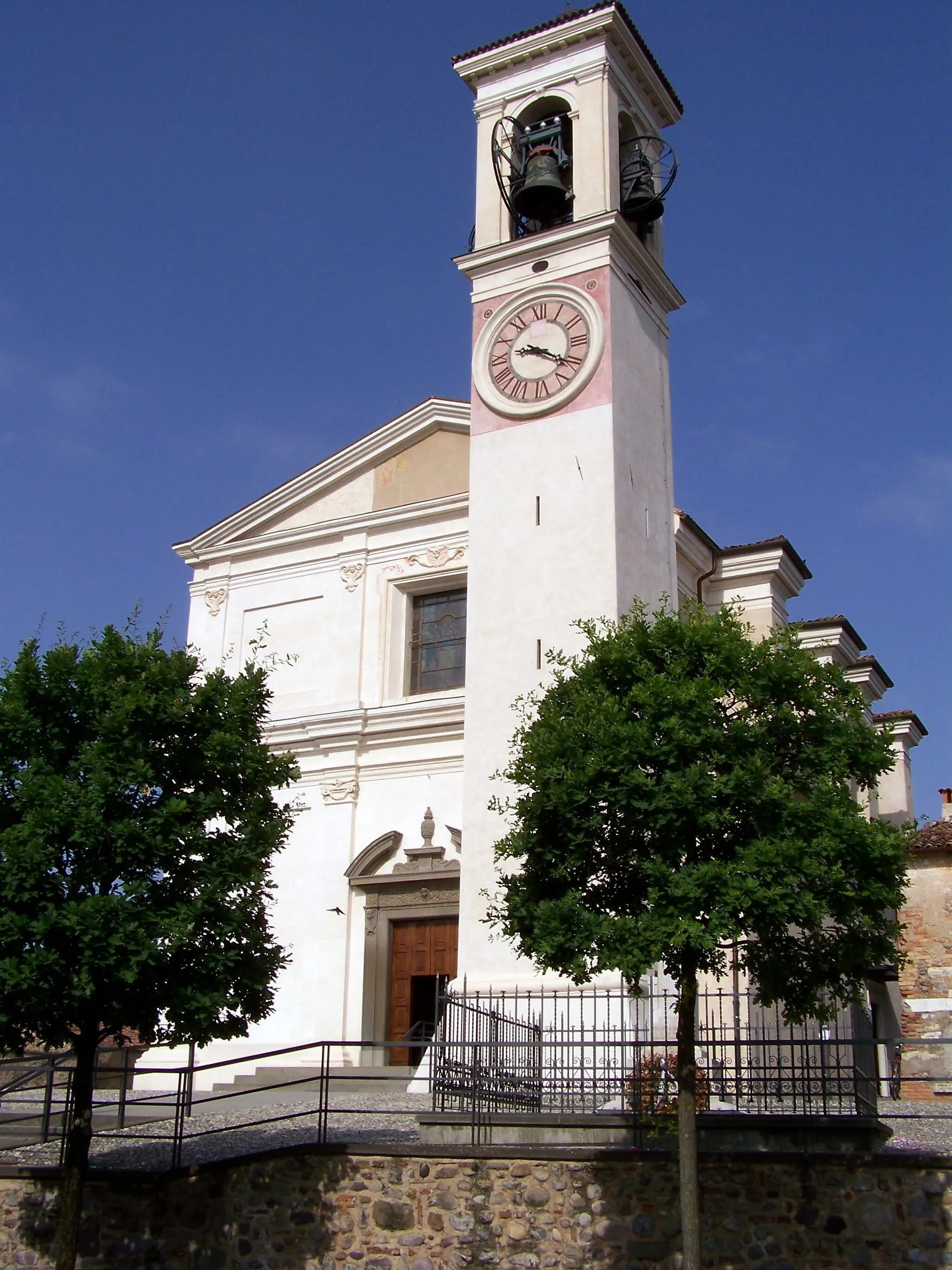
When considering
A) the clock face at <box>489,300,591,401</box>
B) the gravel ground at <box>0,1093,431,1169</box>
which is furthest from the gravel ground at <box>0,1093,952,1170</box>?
the clock face at <box>489,300,591,401</box>

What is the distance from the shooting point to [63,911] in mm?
10930

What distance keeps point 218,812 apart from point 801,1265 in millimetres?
5936

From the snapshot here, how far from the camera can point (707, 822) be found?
10.2 metres

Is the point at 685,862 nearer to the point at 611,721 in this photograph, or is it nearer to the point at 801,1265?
the point at 611,721

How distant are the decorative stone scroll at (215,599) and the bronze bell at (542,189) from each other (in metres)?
8.31

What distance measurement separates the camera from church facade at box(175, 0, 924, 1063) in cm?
1938

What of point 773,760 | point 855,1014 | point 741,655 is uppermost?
point 741,655

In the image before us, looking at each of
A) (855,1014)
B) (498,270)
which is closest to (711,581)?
(498,270)

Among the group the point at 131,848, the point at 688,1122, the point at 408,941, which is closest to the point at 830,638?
the point at 408,941

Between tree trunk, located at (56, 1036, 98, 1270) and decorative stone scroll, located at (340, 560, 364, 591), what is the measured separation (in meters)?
12.5

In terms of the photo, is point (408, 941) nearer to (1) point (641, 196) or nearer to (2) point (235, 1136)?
(2) point (235, 1136)

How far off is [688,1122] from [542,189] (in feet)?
51.2

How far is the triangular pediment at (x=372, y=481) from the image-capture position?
23.4 metres

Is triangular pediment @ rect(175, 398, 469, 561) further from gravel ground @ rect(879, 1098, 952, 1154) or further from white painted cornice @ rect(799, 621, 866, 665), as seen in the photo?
gravel ground @ rect(879, 1098, 952, 1154)
